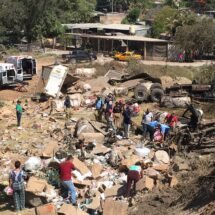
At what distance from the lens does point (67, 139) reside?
17.7 m

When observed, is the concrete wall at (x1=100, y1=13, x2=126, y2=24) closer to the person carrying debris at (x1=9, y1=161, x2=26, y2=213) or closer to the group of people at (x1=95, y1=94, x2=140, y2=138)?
the group of people at (x1=95, y1=94, x2=140, y2=138)

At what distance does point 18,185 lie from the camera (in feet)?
37.8

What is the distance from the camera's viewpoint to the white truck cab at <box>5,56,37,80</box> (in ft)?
102

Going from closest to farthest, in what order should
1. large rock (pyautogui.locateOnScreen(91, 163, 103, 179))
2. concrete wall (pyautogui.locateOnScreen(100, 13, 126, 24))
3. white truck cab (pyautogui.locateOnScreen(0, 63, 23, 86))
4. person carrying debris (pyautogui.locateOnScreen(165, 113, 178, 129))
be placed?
large rock (pyautogui.locateOnScreen(91, 163, 103, 179)) < person carrying debris (pyautogui.locateOnScreen(165, 113, 178, 129)) < white truck cab (pyautogui.locateOnScreen(0, 63, 23, 86)) < concrete wall (pyautogui.locateOnScreen(100, 13, 126, 24))

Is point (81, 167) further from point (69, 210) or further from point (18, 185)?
point (18, 185)

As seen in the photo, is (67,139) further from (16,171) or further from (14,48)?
(14,48)

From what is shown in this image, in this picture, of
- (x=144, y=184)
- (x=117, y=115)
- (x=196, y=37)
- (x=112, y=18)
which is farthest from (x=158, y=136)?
(x=112, y=18)

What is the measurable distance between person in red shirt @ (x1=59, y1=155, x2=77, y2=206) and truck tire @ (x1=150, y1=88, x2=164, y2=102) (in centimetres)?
1235

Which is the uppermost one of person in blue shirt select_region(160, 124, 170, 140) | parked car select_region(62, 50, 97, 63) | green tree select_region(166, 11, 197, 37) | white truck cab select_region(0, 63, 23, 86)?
green tree select_region(166, 11, 197, 37)

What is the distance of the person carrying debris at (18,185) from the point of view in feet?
37.3

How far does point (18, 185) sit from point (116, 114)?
8809mm

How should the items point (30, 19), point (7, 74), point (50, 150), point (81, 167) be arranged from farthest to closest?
point (30, 19), point (7, 74), point (50, 150), point (81, 167)

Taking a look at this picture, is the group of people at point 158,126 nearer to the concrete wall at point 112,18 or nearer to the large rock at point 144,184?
the large rock at point 144,184

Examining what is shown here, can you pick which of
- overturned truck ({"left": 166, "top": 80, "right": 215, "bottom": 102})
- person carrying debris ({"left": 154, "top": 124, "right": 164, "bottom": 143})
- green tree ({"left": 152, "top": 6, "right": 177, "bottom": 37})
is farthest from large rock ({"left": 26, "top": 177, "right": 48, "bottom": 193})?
green tree ({"left": 152, "top": 6, "right": 177, "bottom": 37})
